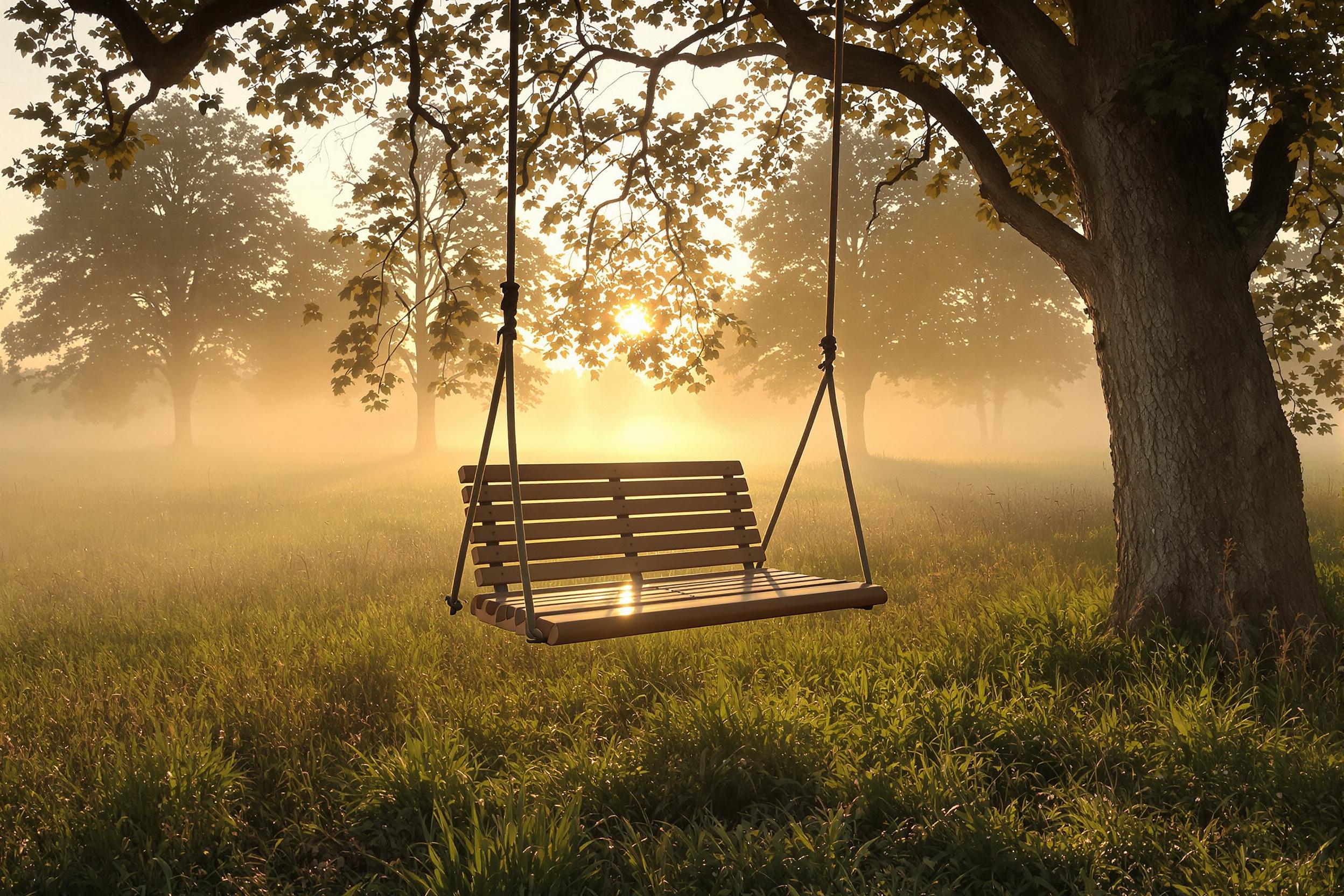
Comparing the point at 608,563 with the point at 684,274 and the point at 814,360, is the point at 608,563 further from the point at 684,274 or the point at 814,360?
the point at 814,360

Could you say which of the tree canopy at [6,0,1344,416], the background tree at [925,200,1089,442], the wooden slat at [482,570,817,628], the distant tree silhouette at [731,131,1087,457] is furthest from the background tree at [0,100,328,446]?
the wooden slat at [482,570,817,628]

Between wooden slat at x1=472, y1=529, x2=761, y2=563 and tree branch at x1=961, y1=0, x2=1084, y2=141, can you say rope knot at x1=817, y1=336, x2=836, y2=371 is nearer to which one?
wooden slat at x1=472, y1=529, x2=761, y2=563

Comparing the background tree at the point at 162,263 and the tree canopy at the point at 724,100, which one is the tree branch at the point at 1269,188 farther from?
the background tree at the point at 162,263

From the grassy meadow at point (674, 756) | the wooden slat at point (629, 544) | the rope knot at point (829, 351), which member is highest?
the rope knot at point (829, 351)

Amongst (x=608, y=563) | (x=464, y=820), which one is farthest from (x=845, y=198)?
(x=464, y=820)

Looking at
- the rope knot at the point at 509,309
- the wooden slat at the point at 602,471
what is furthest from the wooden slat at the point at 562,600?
the rope knot at the point at 509,309

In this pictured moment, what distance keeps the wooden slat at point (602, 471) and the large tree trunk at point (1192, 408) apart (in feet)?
7.39

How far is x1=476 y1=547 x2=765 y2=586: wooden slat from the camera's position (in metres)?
4.34

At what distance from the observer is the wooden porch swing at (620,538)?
3.43m

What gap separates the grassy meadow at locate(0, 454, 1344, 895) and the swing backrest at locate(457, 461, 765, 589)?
0.63 meters

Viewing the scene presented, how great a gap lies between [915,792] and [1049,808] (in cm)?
55

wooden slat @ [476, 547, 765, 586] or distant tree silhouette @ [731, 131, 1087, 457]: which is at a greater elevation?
distant tree silhouette @ [731, 131, 1087, 457]

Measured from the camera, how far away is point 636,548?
500 cm

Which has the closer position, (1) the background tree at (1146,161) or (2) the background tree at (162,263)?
(1) the background tree at (1146,161)
